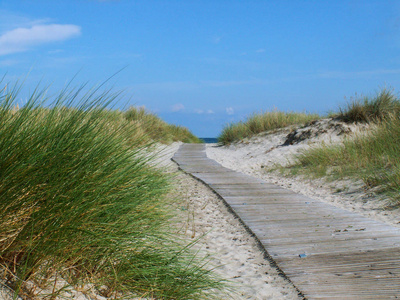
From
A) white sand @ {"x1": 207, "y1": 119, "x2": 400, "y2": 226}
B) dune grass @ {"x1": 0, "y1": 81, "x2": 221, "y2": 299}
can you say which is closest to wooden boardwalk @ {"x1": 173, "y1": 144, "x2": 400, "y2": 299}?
white sand @ {"x1": 207, "y1": 119, "x2": 400, "y2": 226}

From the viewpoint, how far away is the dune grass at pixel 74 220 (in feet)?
6.14

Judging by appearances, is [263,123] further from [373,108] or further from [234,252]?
[234,252]

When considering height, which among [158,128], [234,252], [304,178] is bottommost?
[234,252]

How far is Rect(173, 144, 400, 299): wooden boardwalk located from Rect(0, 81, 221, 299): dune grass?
2.91ft

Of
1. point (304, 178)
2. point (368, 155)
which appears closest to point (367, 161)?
point (368, 155)

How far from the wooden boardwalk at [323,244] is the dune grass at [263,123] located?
860cm

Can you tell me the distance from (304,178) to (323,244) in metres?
3.49

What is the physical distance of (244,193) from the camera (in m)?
5.53

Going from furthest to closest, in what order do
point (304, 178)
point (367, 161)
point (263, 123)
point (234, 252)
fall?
point (263, 123)
point (304, 178)
point (367, 161)
point (234, 252)

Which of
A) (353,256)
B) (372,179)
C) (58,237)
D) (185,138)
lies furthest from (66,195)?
(185,138)

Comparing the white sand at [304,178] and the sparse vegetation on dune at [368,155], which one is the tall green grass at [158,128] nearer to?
the white sand at [304,178]

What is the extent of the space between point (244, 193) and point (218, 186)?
0.68 meters

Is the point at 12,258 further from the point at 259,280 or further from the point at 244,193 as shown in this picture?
the point at 244,193

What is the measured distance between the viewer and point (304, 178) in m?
6.74
